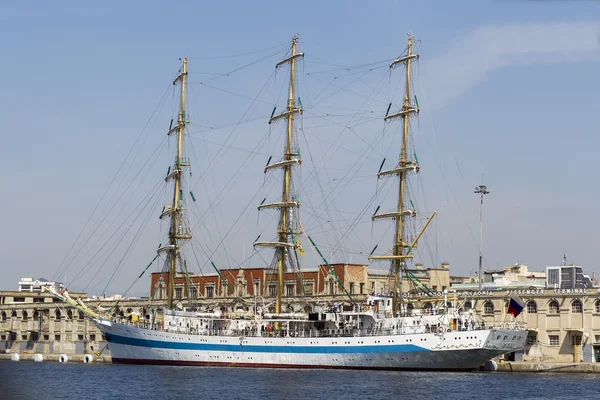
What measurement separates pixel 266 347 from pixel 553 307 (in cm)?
2786

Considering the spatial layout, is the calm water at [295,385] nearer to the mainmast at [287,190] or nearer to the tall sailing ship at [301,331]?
the tall sailing ship at [301,331]

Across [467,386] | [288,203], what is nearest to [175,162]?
[288,203]

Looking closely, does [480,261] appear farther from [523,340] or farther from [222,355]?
[222,355]

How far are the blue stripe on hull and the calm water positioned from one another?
3.45m

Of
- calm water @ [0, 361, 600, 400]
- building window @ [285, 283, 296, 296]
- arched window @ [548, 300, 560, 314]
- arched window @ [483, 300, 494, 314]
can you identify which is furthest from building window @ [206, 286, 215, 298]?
arched window @ [548, 300, 560, 314]

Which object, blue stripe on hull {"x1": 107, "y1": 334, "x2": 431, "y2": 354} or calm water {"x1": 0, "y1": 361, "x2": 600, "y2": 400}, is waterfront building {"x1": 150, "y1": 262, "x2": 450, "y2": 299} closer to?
blue stripe on hull {"x1": 107, "y1": 334, "x2": 431, "y2": 354}

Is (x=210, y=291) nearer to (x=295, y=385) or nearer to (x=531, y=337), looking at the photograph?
(x=531, y=337)

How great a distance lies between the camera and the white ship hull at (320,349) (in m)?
86.6

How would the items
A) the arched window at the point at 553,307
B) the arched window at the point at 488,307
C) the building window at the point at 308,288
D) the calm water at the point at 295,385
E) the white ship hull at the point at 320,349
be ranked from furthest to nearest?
the building window at the point at 308,288, the arched window at the point at 488,307, the arched window at the point at 553,307, the white ship hull at the point at 320,349, the calm water at the point at 295,385

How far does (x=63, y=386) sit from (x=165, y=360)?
25.2 meters

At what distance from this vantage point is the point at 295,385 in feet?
237

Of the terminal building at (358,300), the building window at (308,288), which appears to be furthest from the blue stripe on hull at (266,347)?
the building window at (308,288)

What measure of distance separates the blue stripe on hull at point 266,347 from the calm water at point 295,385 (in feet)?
11.3

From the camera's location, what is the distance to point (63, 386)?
73.9 meters
